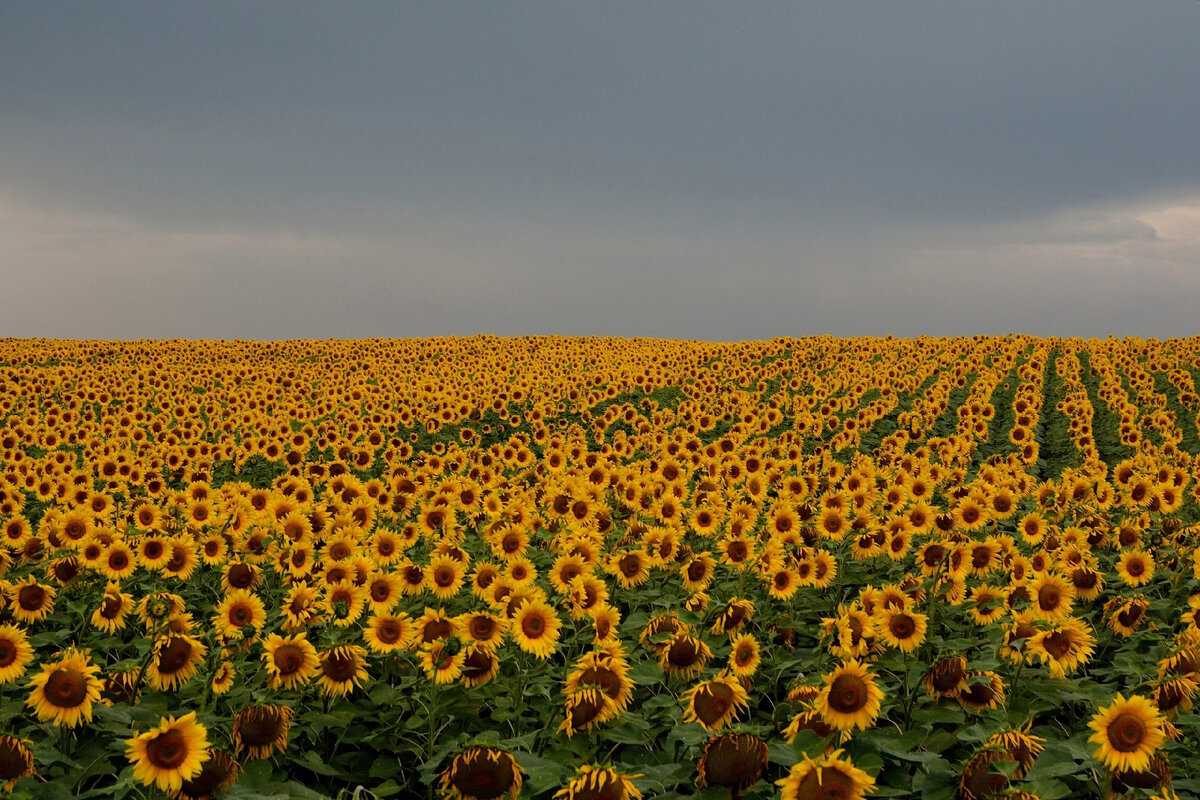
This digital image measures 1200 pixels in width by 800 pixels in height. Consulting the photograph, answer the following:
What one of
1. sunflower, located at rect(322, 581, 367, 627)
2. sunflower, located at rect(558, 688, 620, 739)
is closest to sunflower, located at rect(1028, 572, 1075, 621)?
sunflower, located at rect(558, 688, 620, 739)

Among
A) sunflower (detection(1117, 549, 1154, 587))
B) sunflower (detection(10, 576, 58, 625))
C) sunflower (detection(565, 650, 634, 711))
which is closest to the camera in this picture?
sunflower (detection(565, 650, 634, 711))

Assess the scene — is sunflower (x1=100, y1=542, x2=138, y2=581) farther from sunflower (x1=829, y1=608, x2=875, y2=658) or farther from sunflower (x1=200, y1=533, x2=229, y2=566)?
sunflower (x1=829, y1=608, x2=875, y2=658)

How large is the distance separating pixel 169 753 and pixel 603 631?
9.00 ft

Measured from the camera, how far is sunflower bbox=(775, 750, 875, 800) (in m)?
3.80

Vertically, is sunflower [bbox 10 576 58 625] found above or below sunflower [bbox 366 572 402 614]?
below

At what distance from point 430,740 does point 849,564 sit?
5.92m

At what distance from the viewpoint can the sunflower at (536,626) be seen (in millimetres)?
5812

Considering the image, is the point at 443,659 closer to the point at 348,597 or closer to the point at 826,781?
the point at 348,597

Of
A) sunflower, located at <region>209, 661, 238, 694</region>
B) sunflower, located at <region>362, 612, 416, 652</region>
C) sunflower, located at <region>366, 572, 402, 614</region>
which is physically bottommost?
sunflower, located at <region>209, 661, 238, 694</region>

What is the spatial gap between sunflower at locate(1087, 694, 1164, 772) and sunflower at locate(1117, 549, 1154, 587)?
440 cm

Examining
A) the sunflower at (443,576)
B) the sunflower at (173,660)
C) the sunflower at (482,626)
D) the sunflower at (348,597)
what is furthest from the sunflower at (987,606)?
the sunflower at (173,660)

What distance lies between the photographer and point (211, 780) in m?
4.40

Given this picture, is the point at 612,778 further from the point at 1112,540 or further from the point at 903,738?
the point at 1112,540

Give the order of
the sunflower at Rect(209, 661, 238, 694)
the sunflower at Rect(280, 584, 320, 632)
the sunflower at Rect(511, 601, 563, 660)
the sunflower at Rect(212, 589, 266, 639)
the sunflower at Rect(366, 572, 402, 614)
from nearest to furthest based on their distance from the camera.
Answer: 1. the sunflower at Rect(209, 661, 238, 694)
2. the sunflower at Rect(511, 601, 563, 660)
3. the sunflower at Rect(212, 589, 266, 639)
4. the sunflower at Rect(280, 584, 320, 632)
5. the sunflower at Rect(366, 572, 402, 614)
